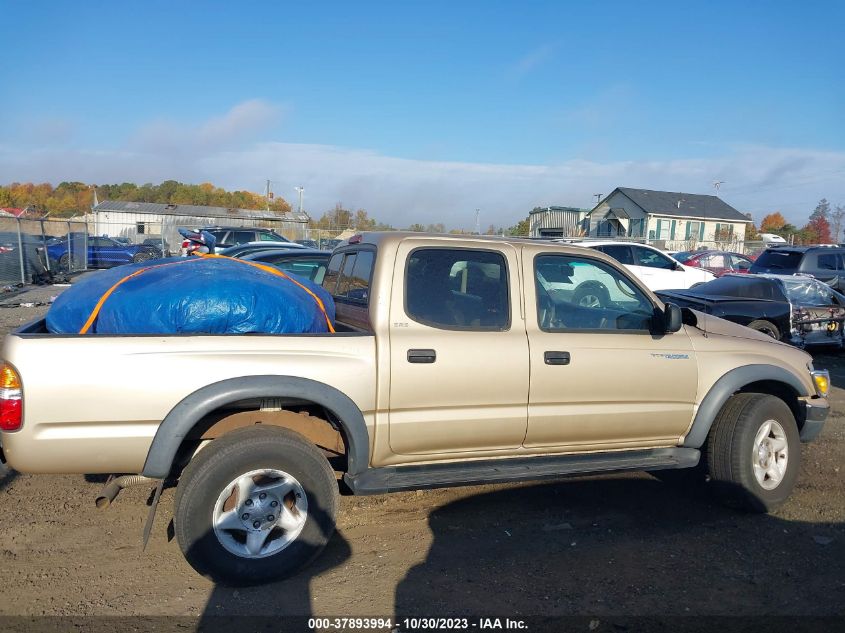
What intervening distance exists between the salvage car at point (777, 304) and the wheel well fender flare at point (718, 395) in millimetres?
5317

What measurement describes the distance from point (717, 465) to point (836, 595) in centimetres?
112

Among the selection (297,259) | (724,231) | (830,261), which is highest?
(724,231)

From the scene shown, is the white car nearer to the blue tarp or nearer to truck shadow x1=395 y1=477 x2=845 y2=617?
truck shadow x1=395 y1=477 x2=845 y2=617

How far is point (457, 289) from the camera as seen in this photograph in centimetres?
429

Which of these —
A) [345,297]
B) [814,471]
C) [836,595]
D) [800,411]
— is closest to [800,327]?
[814,471]

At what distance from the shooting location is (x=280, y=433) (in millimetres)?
3734

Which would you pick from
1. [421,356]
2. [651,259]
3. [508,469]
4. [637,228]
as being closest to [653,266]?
[651,259]

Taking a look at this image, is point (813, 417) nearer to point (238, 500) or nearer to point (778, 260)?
point (238, 500)

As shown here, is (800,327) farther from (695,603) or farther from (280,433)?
(280,433)

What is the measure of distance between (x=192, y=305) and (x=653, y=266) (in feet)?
44.7

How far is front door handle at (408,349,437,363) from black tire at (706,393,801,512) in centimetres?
222

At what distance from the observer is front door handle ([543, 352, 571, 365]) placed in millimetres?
4172

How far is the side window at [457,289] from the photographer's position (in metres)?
4.11

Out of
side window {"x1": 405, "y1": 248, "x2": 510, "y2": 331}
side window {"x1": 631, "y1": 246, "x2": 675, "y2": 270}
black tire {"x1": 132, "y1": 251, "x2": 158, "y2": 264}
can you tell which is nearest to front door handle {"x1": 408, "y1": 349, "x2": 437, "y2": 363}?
side window {"x1": 405, "y1": 248, "x2": 510, "y2": 331}
